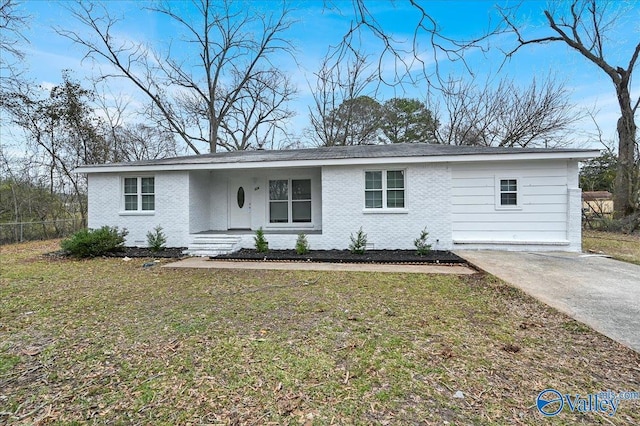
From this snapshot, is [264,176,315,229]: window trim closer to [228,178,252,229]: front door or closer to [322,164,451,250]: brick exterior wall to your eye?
[228,178,252,229]: front door

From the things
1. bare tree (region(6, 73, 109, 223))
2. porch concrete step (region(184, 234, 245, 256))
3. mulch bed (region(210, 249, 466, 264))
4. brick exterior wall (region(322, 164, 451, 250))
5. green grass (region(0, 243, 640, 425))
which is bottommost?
green grass (region(0, 243, 640, 425))

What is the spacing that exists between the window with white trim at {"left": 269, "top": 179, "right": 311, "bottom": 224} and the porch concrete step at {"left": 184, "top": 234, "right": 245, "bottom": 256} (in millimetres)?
1864

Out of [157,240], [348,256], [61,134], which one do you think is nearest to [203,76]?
[61,134]

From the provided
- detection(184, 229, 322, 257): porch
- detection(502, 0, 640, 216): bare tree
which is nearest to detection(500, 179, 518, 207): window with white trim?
detection(184, 229, 322, 257): porch

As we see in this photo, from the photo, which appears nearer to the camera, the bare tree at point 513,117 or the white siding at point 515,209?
the white siding at point 515,209

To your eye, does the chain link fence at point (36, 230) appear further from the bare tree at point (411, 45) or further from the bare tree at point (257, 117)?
the bare tree at point (411, 45)

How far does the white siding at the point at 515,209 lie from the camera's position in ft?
28.8

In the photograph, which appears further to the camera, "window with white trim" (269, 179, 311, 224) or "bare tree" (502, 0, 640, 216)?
"bare tree" (502, 0, 640, 216)

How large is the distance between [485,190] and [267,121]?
1722 cm

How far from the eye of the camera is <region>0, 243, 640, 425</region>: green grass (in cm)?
223

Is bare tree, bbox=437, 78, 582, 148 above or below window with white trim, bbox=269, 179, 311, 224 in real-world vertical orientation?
above

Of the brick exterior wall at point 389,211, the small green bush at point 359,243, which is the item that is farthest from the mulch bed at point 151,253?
the small green bush at point 359,243

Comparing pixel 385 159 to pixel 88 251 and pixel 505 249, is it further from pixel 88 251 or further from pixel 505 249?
pixel 88 251

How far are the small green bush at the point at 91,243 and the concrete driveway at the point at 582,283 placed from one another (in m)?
9.86
